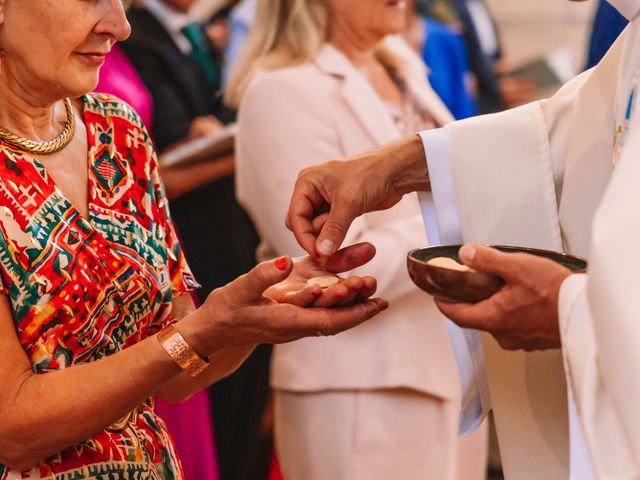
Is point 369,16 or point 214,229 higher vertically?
point 369,16

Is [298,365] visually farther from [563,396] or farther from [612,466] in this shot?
[612,466]

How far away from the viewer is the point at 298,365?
2611 millimetres

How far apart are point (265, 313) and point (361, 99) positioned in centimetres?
121

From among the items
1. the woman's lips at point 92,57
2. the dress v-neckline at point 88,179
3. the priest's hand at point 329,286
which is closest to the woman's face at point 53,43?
the woman's lips at point 92,57

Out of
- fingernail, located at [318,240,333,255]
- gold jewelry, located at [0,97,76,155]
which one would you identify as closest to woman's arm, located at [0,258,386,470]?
fingernail, located at [318,240,333,255]

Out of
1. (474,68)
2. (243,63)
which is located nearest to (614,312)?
(243,63)

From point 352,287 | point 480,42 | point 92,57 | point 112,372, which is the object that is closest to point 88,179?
point 92,57

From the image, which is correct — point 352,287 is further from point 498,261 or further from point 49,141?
point 49,141

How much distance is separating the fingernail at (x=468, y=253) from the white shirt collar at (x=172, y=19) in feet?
8.68

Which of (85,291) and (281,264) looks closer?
(281,264)

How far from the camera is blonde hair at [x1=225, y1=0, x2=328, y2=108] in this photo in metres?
2.82

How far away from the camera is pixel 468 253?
56.0 inches

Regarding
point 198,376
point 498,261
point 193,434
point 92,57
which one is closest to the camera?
point 498,261

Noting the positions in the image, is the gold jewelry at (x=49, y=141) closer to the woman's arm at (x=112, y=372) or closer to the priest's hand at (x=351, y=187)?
the woman's arm at (x=112, y=372)
